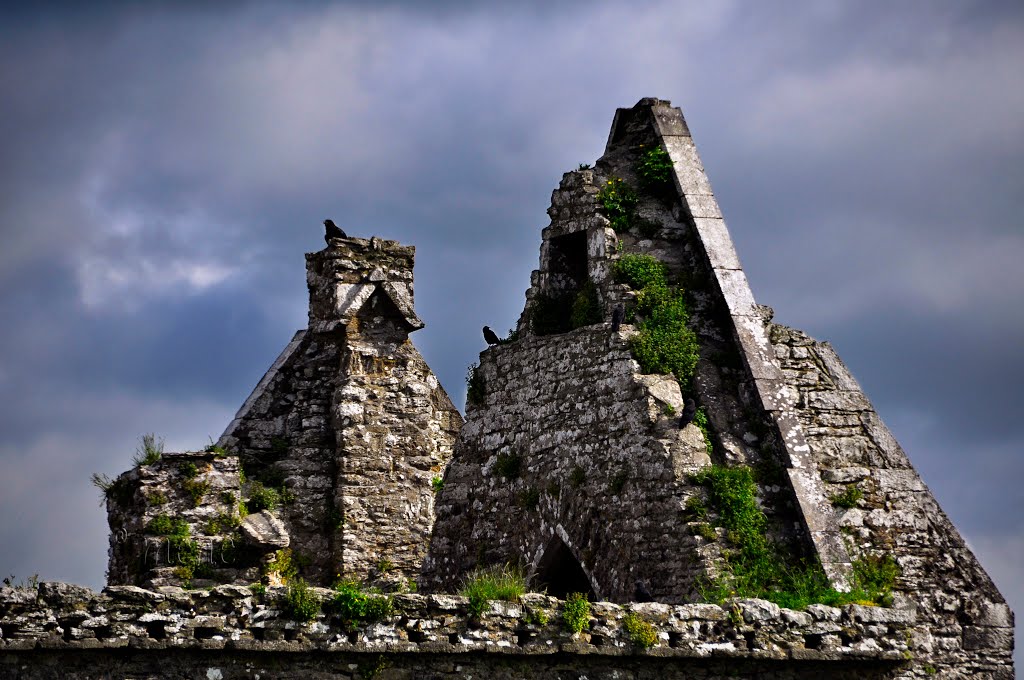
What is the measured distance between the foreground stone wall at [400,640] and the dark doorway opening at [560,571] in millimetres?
3901

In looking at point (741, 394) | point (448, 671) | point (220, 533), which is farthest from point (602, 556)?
point (220, 533)

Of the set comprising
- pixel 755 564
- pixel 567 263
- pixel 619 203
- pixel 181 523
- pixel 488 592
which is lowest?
pixel 488 592

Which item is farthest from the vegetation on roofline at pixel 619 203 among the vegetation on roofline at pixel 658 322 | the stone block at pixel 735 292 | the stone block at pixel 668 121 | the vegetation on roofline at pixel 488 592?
the vegetation on roofline at pixel 488 592

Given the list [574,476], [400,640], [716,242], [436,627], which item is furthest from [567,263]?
[400,640]

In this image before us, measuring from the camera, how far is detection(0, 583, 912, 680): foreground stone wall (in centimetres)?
1070

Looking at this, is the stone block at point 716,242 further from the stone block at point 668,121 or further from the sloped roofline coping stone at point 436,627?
the sloped roofline coping stone at point 436,627

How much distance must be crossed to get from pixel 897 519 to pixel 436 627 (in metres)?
6.95

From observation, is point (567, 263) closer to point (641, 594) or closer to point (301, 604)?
point (641, 594)

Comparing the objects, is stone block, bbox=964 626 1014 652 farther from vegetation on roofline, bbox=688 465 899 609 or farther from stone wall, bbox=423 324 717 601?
stone wall, bbox=423 324 717 601

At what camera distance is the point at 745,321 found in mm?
17094

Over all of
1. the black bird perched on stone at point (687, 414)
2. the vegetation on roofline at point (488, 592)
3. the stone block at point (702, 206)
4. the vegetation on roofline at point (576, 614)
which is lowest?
the vegetation on roofline at point (576, 614)

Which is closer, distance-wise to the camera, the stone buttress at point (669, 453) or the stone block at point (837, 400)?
the stone buttress at point (669, 453)

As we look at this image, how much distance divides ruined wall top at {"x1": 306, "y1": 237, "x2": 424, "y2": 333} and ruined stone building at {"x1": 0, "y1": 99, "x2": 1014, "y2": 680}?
0.04 metres

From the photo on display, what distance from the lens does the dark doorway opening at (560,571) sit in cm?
1622
